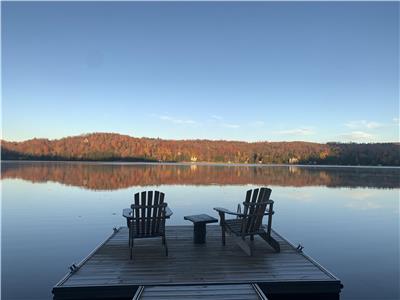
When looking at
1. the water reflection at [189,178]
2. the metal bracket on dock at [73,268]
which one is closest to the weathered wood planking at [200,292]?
the metal bracket on dock at [73,268]

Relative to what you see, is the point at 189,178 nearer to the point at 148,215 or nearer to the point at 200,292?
the point at 148,215

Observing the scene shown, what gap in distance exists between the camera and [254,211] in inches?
230

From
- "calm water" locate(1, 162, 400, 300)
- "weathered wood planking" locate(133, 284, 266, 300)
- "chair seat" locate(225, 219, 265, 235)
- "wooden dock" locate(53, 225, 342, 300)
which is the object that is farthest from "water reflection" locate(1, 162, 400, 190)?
"weathered wood planking" locate(133, 284, 266, 300)

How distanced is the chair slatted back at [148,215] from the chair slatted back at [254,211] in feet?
4.43

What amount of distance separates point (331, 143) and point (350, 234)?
90.8 metres

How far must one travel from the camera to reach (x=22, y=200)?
17.4 m

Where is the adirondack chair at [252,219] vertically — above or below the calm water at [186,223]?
above

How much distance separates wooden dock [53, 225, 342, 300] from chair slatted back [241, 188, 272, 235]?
0.45m

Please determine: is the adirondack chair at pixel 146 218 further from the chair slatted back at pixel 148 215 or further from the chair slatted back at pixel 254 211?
the chair slatted back at pixel 254 211

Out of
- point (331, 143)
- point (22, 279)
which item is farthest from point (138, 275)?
point (331, 143)

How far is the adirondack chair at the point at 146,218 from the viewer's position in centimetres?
558

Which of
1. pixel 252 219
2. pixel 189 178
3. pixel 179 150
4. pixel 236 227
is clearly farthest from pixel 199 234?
pixel 179 150

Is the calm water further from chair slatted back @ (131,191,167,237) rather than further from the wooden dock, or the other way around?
chair slatted back @ (131,191,167,237)

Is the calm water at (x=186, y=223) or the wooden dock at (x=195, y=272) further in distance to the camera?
the calm water at (x=186, y=223)
